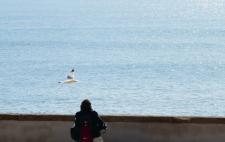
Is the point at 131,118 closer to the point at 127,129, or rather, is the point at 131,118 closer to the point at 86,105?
the point at 127,129

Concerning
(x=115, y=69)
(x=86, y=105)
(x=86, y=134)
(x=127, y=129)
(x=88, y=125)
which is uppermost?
(x=86, y=105)

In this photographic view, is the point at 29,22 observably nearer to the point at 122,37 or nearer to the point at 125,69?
the point at 122,37

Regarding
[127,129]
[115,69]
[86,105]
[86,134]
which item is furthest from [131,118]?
[115,69]

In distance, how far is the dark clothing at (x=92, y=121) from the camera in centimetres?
894

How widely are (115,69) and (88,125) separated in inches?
2762

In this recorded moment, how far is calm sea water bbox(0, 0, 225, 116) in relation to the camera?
5742 centimetres

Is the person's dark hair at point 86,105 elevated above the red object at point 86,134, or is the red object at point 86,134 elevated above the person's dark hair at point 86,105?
the person's dark hair at point 86,105

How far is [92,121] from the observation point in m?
8.96

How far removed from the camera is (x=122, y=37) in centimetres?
11700

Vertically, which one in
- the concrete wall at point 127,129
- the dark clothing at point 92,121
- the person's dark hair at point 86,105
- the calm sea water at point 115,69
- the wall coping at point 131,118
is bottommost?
the calm sea water at point 115,69

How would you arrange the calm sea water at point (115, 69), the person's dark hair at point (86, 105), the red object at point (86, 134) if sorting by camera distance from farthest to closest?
the calm sea water at point (115, 69)
the red object at point (86, 134)
the person's dark hair at point (86, 105)

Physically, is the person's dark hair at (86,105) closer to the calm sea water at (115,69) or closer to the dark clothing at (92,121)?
the dark clothing at (92,121)

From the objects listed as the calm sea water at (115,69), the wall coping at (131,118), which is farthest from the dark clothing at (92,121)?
the calm sea water at (115,69)

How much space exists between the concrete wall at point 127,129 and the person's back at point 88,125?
1372mm
